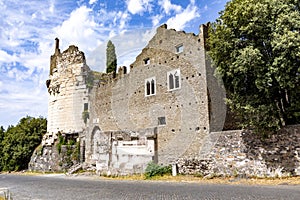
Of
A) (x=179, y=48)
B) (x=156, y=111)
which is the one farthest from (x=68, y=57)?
(x=179, y=48)

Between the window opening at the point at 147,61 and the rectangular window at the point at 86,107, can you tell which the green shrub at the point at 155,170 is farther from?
the rectangular window at the point at 86,107

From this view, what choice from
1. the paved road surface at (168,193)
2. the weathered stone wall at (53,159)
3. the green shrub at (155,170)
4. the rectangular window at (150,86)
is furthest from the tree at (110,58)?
the paved road surface at (168,193)

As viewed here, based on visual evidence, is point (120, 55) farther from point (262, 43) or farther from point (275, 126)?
point (275, 126)

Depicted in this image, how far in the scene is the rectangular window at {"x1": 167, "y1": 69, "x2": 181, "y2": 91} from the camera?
22078 mm

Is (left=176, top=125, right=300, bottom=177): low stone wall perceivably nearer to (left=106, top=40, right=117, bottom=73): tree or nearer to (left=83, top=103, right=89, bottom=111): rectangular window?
(left=106, top=40, right=117, bottom=73): tree

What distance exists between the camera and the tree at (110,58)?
33.2 meters

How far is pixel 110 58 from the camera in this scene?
34.6m

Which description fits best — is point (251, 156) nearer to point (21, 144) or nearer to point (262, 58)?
point (262, 58)

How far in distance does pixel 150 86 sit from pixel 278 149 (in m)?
12.1

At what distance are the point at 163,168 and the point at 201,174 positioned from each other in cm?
312

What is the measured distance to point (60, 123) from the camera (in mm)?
35125

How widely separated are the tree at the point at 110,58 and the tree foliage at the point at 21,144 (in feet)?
50.4

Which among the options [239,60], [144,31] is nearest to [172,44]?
[144,31]

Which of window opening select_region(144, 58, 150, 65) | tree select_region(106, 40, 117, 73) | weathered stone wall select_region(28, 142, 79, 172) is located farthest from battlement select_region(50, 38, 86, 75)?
window opening select_region(144, 58, 150, 65)
